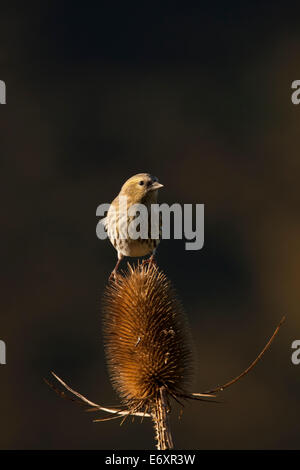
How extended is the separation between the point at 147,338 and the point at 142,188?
1.08 meters

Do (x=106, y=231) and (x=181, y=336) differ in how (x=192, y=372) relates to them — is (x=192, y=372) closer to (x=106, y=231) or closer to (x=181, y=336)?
(x=181, y=336)

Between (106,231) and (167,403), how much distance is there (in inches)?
59.9

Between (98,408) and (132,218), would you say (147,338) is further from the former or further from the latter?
(132,218)

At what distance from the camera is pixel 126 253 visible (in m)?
4.10

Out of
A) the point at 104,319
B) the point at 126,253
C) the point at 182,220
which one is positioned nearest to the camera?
the point at 104,319

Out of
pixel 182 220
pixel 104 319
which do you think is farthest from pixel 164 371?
pixel 182 220

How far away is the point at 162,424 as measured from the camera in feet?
9.57

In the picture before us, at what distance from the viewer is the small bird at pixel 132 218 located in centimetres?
404

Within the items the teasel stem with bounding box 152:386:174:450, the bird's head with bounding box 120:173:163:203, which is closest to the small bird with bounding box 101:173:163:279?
the bird's head with bounding box 120:173:163:203

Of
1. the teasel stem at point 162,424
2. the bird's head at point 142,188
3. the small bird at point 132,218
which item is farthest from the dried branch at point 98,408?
the bird's head at point 142,188

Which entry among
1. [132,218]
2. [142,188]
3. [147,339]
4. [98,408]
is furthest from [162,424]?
[142,188]

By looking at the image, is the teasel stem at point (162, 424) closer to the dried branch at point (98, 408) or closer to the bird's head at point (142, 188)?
the dried branch at point (98, 408)

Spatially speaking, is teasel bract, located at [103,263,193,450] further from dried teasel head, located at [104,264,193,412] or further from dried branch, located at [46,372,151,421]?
dried branch, located at [46,372,151,421]

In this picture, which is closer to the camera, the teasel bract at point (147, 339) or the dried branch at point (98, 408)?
the dried branch at point (98, 408)
